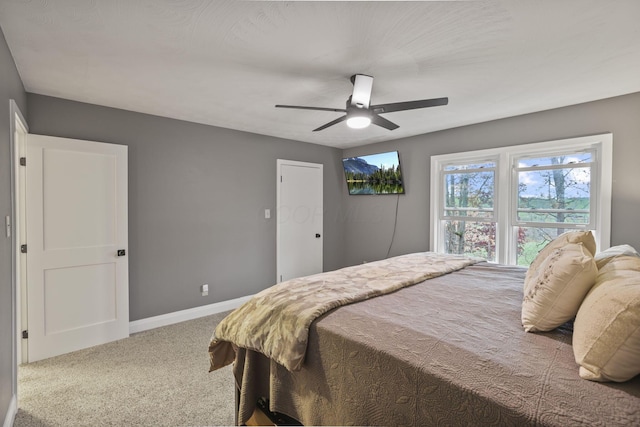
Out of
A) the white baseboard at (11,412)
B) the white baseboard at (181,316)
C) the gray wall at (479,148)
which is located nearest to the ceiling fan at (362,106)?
the gray wall at (479,148)

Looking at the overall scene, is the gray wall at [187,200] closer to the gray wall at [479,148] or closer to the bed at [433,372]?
the gray wall at [479,148]

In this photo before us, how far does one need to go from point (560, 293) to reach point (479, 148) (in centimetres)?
290

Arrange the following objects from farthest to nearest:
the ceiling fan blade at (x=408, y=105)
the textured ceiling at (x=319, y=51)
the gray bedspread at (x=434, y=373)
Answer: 1. the ceiling fan blade at (x=408, y=105)
2. the textured ceiling at (x=319, y=51)
3. the gray bedspread at (x=434, y=373)

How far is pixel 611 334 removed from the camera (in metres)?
0.99

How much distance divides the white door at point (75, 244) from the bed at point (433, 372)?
2122mm

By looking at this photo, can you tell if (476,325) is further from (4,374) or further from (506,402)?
(4,374)

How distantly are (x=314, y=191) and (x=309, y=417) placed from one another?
385 cm

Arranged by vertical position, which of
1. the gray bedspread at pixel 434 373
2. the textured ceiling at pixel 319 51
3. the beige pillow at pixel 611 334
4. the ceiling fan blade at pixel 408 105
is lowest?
the gray bedspread at pixel 434 373

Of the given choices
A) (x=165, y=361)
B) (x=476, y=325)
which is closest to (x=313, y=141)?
(x=165, y=361)

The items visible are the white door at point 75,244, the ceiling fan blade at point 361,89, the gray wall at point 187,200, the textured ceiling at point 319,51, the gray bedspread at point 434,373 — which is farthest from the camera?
the gray wall at point 187,200

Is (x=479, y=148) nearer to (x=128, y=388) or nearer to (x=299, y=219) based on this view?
(x=299, y=219)

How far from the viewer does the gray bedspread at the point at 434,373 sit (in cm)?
94

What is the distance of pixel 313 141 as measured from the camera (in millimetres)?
4938

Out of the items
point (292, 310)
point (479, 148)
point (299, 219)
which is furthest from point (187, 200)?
point (479, 148)
